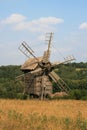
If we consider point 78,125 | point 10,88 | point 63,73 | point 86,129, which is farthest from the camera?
point 63,73

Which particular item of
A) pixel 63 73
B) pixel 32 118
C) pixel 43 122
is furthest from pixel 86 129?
pixel 63 73

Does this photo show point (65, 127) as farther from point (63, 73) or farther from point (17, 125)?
point (63, 73)

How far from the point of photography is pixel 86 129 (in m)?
11.7

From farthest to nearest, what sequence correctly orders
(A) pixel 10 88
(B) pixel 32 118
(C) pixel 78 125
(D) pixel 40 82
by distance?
(A) pixel 10 88 → (D) pixel 40 82 → (B) pixel 32 118 → (C) pixel 78 125

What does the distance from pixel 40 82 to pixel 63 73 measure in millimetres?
55146

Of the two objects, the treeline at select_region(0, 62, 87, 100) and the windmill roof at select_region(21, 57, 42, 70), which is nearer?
the treeline at select_region(0, 62, 87, 100)

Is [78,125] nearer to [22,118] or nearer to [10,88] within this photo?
[22,118]

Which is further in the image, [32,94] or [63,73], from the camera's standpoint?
[63,73]

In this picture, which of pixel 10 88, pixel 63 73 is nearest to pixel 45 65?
pixel 10 88

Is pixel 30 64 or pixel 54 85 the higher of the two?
pixel 30 64

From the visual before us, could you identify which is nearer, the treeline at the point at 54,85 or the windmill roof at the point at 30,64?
the treeline at the point at 54,85

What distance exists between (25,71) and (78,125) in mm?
27117

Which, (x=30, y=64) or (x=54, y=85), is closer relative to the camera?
(x=30, y=64)

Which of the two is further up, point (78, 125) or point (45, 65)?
point (45, 65)
